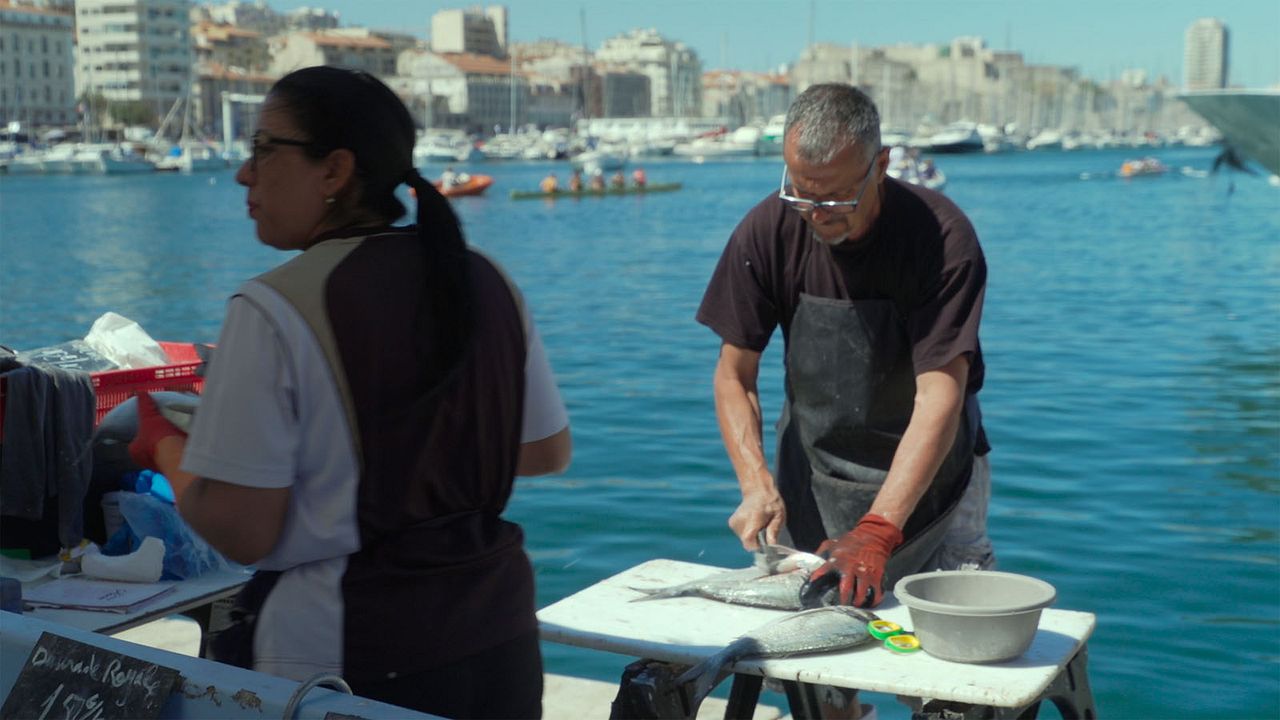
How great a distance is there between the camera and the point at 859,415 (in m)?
3.24

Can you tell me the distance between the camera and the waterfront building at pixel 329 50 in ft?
455

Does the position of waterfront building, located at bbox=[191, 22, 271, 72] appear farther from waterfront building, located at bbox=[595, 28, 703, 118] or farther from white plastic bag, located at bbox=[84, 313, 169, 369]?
white plastic bag, located at bbox=[84, 313, 169, 369]

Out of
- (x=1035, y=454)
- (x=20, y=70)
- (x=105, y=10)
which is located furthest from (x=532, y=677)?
(x=105, y=10)

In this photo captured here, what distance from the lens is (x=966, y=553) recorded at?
3.34m

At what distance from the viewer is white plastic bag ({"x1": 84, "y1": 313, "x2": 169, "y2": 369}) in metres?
3.98

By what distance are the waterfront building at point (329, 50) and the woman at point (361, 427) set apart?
13507 cm

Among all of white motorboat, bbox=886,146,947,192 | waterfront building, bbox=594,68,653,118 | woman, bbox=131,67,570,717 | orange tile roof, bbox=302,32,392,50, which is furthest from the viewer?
waterfront building, bbox=594,68,653,118

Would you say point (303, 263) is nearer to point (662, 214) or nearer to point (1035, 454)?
point (1035, 454)

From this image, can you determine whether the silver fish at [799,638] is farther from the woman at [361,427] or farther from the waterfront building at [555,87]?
the waterfront building at [555,87]

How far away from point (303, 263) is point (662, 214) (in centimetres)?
3998

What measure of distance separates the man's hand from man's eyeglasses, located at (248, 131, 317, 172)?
5.01 feet

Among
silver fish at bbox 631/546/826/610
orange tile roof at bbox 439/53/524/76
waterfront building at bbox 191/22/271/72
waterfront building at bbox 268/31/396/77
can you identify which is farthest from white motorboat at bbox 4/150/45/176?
silver fish at bbox 631/546/826/610

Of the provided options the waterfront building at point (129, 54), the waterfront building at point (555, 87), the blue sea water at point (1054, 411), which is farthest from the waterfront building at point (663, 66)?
the blue sea water at point (1054, 411)

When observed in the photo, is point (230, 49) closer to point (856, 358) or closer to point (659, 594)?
point (856, 358)
